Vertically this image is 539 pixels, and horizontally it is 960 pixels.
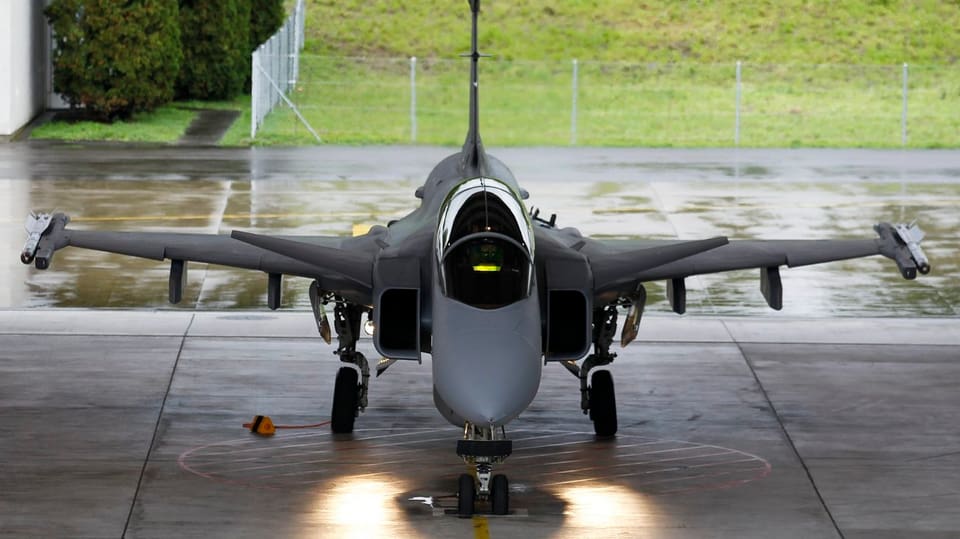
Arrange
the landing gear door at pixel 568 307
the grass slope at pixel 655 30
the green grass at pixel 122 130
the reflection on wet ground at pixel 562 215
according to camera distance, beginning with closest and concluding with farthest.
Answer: the landing gear door at pixel 568 307 < the reflection on wet ground at pixel 562 215 < the green grass at pixel 122 130 < the grass slope at pixel 655 30

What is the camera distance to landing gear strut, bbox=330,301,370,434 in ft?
47.7

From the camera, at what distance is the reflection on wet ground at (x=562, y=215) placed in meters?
20.8

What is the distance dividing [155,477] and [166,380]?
11.2 feet

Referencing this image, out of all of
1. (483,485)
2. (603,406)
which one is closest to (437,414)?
(603,406)

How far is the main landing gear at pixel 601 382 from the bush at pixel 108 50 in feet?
76.1

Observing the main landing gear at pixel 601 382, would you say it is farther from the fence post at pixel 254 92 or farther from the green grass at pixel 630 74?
the green grass at pixel 630 74

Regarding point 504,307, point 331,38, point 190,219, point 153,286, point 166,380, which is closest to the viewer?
point 504,307

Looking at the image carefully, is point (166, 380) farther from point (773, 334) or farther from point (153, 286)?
point (773, 334)

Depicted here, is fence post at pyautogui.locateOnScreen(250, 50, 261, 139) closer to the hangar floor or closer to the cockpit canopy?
the hangar floor

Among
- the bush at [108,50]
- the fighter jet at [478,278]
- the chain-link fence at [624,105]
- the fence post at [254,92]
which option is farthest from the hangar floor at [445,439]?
the chain-link fence at [624,105]

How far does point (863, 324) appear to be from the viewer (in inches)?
774

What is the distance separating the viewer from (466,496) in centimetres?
1220

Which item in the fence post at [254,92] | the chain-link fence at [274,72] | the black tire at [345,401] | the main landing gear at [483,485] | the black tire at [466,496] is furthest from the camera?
the chain-link fence at [274,72]

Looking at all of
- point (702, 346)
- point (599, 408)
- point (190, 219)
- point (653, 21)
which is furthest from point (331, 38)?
point (599, 408)
